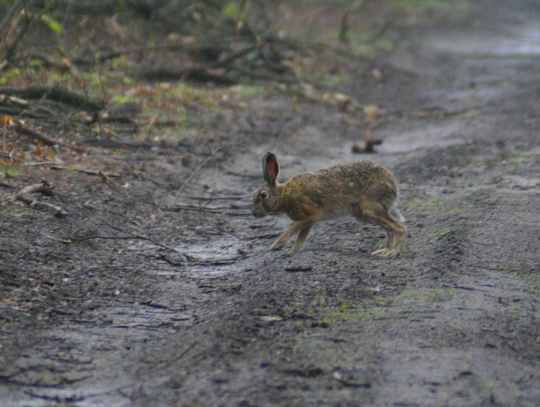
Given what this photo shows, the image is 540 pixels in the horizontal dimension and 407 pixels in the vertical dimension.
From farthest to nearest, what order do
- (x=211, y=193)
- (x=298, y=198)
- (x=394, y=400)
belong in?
(x=211, y=193)
(x=298, y=198)
(x=394, y=400)

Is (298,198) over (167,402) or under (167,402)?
over

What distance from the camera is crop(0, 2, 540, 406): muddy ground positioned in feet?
14.7

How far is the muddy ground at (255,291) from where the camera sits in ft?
14.7

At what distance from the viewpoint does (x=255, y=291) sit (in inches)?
236

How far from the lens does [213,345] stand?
4.93m

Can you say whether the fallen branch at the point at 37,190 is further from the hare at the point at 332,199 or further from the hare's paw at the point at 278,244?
the hare's paw at the point at 278,244

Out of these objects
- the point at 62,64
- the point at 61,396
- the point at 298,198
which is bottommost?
the point at 61,396

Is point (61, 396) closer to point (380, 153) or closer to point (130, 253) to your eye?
point (130, 253)

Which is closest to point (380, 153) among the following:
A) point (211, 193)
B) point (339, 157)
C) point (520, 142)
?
point (339, 157)

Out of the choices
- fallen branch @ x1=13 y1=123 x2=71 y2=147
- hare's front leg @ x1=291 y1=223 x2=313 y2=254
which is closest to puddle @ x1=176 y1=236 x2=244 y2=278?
hare's front leg @ x1=291 y1=223 x2=313 y2=254

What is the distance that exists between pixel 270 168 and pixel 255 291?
1439 millimetres

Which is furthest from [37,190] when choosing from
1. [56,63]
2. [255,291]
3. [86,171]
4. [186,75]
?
[186,75]

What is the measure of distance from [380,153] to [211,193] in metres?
3.59

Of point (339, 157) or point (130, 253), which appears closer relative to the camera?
point (130, 253)
